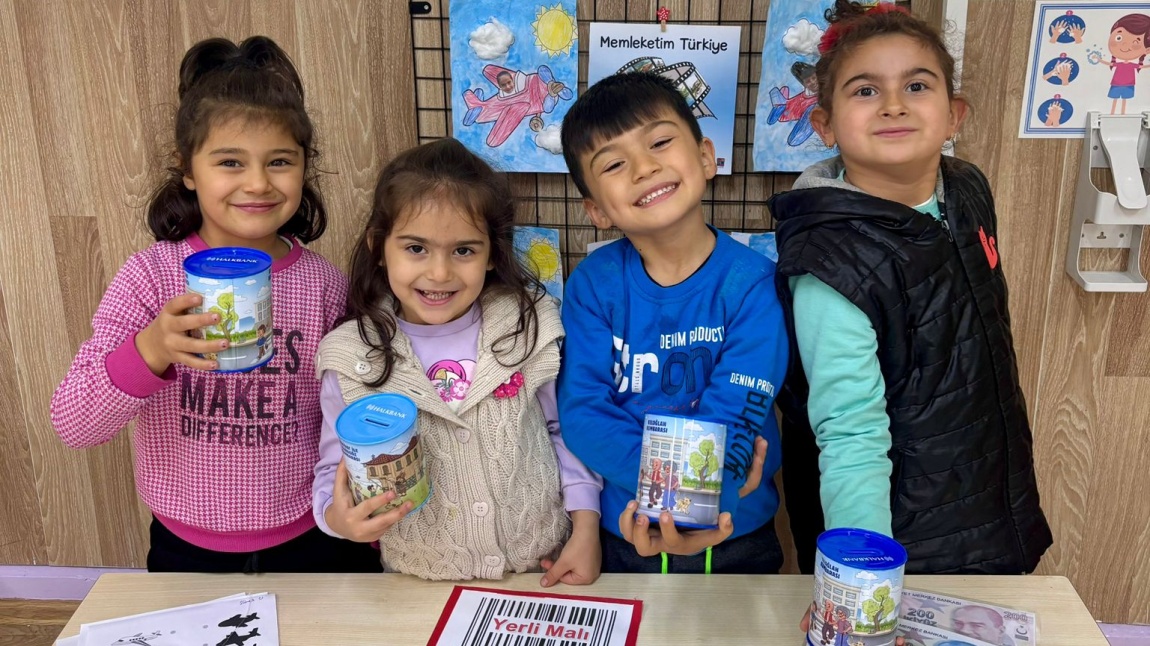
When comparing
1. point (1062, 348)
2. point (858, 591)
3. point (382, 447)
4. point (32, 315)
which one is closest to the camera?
point (858, 591)

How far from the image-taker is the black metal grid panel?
1.88m

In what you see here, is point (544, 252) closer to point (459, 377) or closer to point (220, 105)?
point (459, 377)

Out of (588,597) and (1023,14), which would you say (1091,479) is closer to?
(1023,14)

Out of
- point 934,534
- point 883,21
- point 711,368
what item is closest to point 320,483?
point 711,368

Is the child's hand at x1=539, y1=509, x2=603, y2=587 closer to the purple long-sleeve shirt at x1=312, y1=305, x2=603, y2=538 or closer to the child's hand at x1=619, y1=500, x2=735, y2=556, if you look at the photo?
the purple long-sleeve shirt at x1=312, y1=305, x2=603, y2=538

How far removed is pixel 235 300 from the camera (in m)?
1.15

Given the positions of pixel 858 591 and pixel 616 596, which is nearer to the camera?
pixel 858 591

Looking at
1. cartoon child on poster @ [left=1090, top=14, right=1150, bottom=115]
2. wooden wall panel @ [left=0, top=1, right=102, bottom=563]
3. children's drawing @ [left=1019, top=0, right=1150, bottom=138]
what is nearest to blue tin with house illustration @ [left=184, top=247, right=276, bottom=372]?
wooden wall panel @ [left=0, top=1, right=102, bottom=563]

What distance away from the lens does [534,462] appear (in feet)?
4.89

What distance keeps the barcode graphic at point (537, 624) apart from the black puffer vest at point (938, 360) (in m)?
0.59

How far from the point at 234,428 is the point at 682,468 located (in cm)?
89

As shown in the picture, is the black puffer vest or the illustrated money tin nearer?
the illustrated money tin

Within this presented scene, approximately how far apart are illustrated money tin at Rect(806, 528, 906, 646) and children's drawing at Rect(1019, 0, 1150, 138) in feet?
4.69

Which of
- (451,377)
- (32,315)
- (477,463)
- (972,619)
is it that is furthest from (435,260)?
(32,315)
